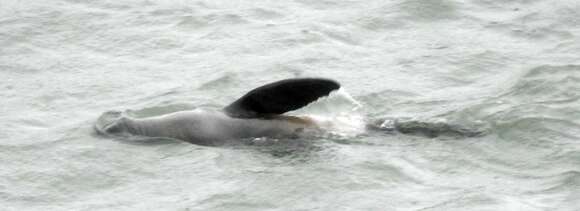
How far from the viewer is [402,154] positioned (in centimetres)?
1105

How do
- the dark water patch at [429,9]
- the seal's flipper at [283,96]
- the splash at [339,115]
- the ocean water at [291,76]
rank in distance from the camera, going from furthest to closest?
the dark water patch at [429,9], the splash at [339,115], the seal's flipper at [283,96], the ocean water at [291,76]

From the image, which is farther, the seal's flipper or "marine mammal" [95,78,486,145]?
"marine mammal" [95,78,486,145]

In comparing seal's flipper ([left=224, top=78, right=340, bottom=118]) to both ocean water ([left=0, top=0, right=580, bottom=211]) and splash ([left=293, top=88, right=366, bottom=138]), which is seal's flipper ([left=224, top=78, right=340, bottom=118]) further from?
splash ([left=293, top=88, right=366, bottom=138])

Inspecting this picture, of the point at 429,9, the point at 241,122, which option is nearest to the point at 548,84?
the point at 241,122

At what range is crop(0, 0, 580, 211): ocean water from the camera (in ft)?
33.9

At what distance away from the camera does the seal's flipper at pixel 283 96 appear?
35.9ft

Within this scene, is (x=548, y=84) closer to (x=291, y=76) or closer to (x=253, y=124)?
(x=291, y=76)

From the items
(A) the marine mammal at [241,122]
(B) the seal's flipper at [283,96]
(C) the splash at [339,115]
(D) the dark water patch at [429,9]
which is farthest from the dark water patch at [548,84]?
(D) the dark water patch at [429,9]

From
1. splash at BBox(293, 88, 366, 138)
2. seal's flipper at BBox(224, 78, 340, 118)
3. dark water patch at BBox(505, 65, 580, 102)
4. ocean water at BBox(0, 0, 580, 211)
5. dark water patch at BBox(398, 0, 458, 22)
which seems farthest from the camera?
dark water patch at BBox(398, 0, 458, 22)

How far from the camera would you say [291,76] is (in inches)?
570

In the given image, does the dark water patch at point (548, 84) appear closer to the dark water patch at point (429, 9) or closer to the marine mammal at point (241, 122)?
the marine mammal at point (241, 122)

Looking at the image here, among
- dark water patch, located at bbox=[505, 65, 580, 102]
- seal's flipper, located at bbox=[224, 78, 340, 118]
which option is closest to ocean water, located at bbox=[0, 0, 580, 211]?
dark water patch, located at bbox=[505, 65, 580, 102]

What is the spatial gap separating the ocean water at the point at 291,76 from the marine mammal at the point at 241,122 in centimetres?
15

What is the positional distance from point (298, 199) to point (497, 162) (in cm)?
181
